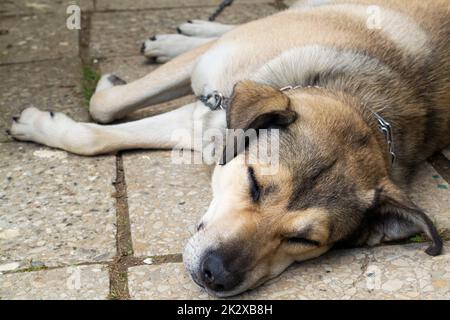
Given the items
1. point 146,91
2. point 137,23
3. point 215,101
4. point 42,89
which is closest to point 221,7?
point 137,23

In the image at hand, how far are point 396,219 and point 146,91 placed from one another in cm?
203

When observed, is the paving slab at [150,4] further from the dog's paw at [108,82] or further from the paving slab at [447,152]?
the paving slab at [447,152]

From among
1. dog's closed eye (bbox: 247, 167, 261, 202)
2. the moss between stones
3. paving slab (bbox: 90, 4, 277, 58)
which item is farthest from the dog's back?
paving slab (bbox: 90, 4, 277, 58)

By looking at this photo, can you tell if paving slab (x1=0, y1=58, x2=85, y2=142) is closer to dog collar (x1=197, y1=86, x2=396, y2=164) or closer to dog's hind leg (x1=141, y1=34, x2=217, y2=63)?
dog's hind leg (x1=141, y1=34, x2=217, y2=63)

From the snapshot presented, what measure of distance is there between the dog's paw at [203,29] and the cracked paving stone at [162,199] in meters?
1.86

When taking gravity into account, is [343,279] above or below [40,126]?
below

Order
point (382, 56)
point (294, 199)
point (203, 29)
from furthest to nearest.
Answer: point (203, 29)
point (382, 56)
point (294, 199)

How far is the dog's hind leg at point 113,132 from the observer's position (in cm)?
483

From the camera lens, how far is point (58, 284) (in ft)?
11.8

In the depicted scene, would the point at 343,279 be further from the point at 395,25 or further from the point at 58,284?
the point at 395,25

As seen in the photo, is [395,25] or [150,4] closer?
[395,25]

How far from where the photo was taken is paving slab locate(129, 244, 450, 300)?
11.7 ft

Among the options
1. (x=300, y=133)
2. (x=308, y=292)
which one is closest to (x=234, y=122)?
(x=300, y=133)

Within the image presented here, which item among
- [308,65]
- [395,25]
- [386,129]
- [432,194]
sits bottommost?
[432,194]
